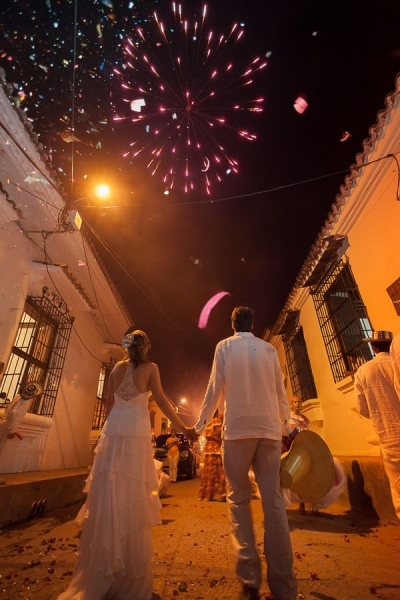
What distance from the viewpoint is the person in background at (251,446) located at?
1862 mm

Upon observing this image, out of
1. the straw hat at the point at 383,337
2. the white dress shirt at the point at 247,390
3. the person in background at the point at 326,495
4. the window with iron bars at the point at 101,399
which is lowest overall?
the person in background at the point at 326,495

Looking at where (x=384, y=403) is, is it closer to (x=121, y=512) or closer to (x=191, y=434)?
(x=191, y=434)

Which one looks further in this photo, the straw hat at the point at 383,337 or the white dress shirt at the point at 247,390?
the straw hat at the point at 383,337

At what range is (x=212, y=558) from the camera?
254cm

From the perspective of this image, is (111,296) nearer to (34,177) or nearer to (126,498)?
(34,177)

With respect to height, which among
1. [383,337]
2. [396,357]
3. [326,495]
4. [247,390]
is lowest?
[326,495]

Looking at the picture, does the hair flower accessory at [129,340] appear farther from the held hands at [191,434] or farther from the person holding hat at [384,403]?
the person holding hat at [384,403]

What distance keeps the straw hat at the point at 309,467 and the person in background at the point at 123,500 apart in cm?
110

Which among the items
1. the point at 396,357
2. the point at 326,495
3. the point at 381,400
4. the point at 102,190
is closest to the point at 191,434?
the point at 326,495

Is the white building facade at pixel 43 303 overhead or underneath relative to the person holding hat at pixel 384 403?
overhead

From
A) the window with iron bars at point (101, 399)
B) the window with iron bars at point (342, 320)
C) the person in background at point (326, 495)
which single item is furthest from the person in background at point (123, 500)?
the window with iron bars at point (101, 399)

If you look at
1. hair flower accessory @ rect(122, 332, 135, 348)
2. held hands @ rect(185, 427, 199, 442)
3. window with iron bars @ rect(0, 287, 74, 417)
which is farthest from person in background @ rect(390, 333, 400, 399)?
window with iron bars @ rect(0, 287, 74, 417)

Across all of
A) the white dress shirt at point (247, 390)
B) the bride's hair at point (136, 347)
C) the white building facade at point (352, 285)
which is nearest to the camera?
the white dress shirt at point (247, 390)

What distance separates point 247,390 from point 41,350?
6.71m
